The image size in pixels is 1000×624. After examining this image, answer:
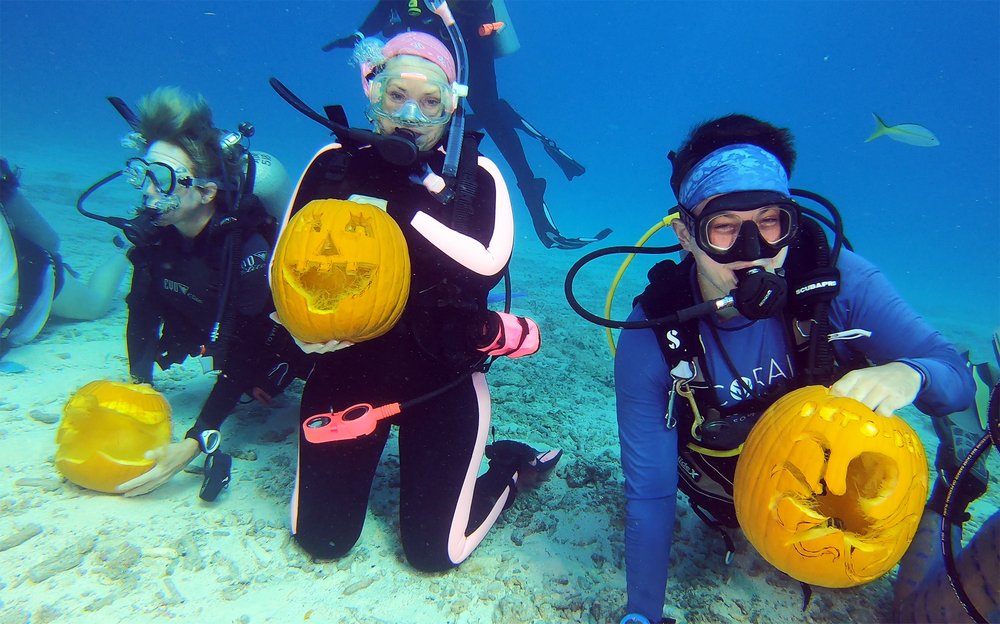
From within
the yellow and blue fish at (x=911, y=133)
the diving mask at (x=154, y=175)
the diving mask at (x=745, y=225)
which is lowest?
the diving mask at (x=154, y=175)

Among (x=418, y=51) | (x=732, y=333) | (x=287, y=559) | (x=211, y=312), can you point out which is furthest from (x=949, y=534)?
(x=211, y=312)

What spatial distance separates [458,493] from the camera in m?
2.86

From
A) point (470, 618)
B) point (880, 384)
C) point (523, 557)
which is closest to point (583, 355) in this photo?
point (523, 557)

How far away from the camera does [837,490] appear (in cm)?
151

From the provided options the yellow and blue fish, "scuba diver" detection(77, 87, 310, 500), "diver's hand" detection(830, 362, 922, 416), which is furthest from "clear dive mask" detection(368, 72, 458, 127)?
the yellow and blue fish

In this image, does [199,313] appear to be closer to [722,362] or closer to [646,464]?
[646,464]

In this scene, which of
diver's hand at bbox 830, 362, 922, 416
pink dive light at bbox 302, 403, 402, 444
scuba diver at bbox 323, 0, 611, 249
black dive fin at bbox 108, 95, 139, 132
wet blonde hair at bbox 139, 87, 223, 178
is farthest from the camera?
scuba diver at bbox 323, 0, 611, 249

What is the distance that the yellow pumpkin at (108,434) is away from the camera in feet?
8.77

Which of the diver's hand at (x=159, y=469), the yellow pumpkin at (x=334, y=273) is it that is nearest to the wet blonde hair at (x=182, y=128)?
the yellow pumpkin at (x=334, y=273)

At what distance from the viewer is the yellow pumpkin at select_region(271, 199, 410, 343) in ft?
6.65

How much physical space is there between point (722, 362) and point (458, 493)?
5.70 feet

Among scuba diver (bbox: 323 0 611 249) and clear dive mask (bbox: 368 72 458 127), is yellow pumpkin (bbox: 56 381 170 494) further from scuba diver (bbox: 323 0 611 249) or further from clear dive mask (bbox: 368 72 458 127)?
scuba diver (bbox: 323 0 611 249)

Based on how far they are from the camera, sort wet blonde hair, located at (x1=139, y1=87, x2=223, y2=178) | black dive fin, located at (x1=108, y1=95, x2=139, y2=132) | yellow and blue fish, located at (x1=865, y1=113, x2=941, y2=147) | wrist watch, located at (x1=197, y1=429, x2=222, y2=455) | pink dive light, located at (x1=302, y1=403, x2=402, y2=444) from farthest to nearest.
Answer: yellow and blue fish, located at (x1=865, y1=113, x2=941, y2=147) → black dive fin, located at (x1=108, y1=95, x2=139, y2=132) → wet blonde hair, located at (x1=139, y1=87, x2=223, y2=178) → wrist watch, located at (x1=197, y1=429, x2=222, y2=455) → pink dive light, located at (x1=302, y1=403, x2=402, y2=444)

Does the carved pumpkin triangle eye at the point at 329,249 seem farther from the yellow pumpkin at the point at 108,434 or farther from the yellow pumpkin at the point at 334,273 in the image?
the yellow pumpkin at the point at 108,434
